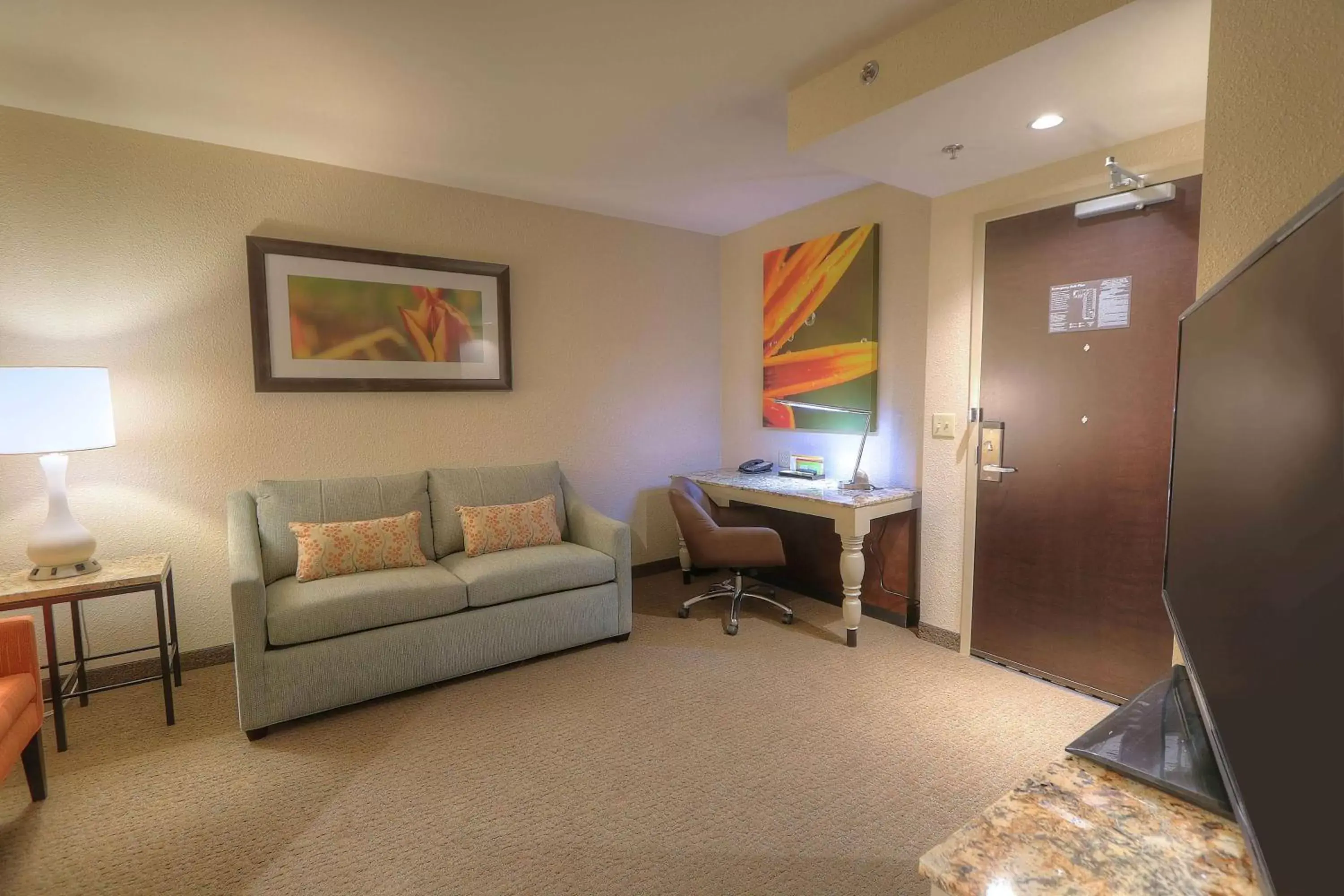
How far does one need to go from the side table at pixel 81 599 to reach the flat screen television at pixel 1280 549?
3.09m

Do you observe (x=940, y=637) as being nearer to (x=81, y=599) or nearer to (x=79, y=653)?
(x=81, y=599)

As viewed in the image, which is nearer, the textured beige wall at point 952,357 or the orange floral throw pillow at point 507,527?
the textured beige wall at point 952,357

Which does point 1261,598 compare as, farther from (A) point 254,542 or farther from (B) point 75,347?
(B) point 75,347

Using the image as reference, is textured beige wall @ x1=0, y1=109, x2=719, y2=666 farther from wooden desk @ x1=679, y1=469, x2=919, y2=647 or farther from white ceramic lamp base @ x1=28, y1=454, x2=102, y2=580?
wooden desk @ x1=679, y1=469, x2=919, y2=647

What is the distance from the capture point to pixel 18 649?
194 cm

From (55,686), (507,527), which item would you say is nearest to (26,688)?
(55,686)

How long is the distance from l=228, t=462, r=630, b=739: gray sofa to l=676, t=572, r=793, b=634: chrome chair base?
0.54 metres

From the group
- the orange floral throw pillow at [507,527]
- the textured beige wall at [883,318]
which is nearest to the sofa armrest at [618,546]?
the orange floral throw pillow at [507,527]

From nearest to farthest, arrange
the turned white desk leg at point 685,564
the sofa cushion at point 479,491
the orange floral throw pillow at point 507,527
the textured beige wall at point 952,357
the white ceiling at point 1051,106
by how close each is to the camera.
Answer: the white ceiling at point 1051,106 < the textured beige wall at point 952,357 < the orange floral throw pillow at point 507,527 < the sofa cushion at point 479,491 < the turned white desk leg at point 685,564

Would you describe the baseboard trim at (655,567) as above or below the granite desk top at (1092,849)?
below

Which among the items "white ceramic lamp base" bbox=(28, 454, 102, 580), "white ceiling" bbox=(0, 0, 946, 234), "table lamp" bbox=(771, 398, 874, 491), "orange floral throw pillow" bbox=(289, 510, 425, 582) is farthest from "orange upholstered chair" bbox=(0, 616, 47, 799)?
"table lamp" bbox=(771, 398, 874, 491)

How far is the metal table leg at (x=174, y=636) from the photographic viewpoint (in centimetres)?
272

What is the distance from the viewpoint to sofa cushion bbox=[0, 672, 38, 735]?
67.7 inches

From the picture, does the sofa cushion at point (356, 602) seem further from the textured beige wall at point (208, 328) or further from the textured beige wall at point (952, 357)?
the textured beige wall at point (952, 357)
